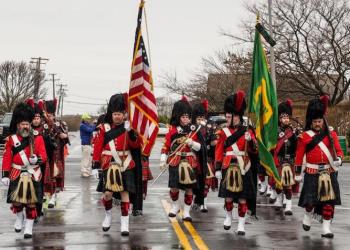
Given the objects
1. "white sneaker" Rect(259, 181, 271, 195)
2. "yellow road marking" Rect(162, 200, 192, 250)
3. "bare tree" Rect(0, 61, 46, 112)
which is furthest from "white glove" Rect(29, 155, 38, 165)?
"bare tree" Rect(0, 61, 46, 112)

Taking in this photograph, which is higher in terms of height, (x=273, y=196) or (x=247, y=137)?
(x=247, y=137)

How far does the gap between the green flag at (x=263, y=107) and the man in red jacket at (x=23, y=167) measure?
3141mm

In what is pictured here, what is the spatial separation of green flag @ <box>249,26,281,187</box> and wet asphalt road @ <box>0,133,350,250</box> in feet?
3.56

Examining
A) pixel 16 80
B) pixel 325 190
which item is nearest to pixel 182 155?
pixel 325 190

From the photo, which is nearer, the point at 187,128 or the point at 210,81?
the point at 187,128

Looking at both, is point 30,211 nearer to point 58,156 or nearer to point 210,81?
point 58,156

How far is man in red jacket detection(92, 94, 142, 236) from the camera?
10.9 meters

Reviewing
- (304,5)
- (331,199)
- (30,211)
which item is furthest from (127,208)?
(304,5)

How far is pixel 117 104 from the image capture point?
11102mm

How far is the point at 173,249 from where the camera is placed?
947 centimetres

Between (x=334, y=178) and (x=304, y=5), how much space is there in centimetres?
3545

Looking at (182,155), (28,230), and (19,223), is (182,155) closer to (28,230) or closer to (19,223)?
(19,223)

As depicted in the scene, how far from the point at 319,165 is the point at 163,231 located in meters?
2.39

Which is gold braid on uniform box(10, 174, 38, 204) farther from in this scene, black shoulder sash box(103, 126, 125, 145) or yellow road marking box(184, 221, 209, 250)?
yellow road marking box(184, 221, 209, 250)
